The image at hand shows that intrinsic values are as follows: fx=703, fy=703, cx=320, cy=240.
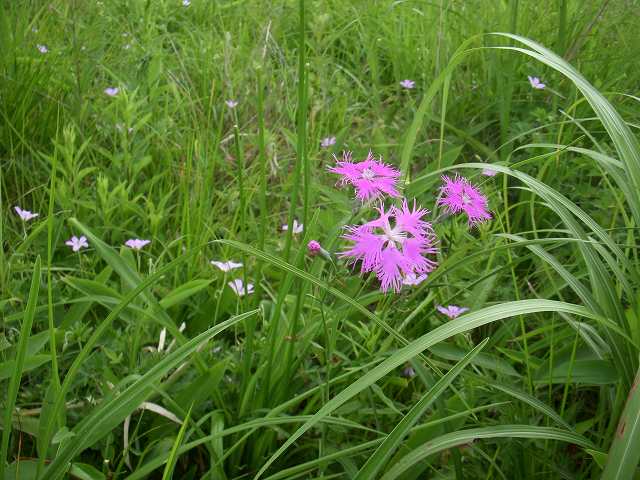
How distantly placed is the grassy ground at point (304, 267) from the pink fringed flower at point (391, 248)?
0.06 metres

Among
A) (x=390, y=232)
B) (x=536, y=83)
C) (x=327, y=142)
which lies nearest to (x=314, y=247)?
(x=390, y=232)

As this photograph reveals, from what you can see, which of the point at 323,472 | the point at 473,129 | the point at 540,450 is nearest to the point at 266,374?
the point at 323,472

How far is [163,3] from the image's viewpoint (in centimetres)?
270

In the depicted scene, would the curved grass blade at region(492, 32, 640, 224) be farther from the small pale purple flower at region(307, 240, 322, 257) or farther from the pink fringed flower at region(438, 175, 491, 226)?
the small pale purple flower at region(307, 240, 322, 257)

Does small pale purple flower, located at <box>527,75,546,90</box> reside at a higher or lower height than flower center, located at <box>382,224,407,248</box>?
lower

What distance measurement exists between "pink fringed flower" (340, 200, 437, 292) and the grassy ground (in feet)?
0.19

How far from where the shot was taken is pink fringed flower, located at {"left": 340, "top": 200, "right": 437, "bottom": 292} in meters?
0.92

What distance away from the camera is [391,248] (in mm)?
928

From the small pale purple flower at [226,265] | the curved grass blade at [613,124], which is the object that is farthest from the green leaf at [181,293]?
the curved grass blade at [613,124]

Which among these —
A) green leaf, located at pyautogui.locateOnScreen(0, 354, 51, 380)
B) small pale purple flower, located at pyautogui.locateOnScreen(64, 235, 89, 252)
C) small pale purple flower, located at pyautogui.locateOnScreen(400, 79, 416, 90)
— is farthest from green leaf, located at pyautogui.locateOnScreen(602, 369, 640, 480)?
small pale purple flower, located at pyautogui.locateOnScreen(400, 79, 416, 90)

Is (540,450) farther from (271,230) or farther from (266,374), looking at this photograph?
(271,230)

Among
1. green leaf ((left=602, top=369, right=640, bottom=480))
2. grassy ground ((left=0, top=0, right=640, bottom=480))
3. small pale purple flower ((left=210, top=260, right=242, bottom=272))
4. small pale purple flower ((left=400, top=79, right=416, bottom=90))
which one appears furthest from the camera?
small pale purple flower ((left=400, top=79, right=416, bottom=90))

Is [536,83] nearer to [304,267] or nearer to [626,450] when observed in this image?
[304,267]

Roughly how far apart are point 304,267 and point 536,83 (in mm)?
1206
